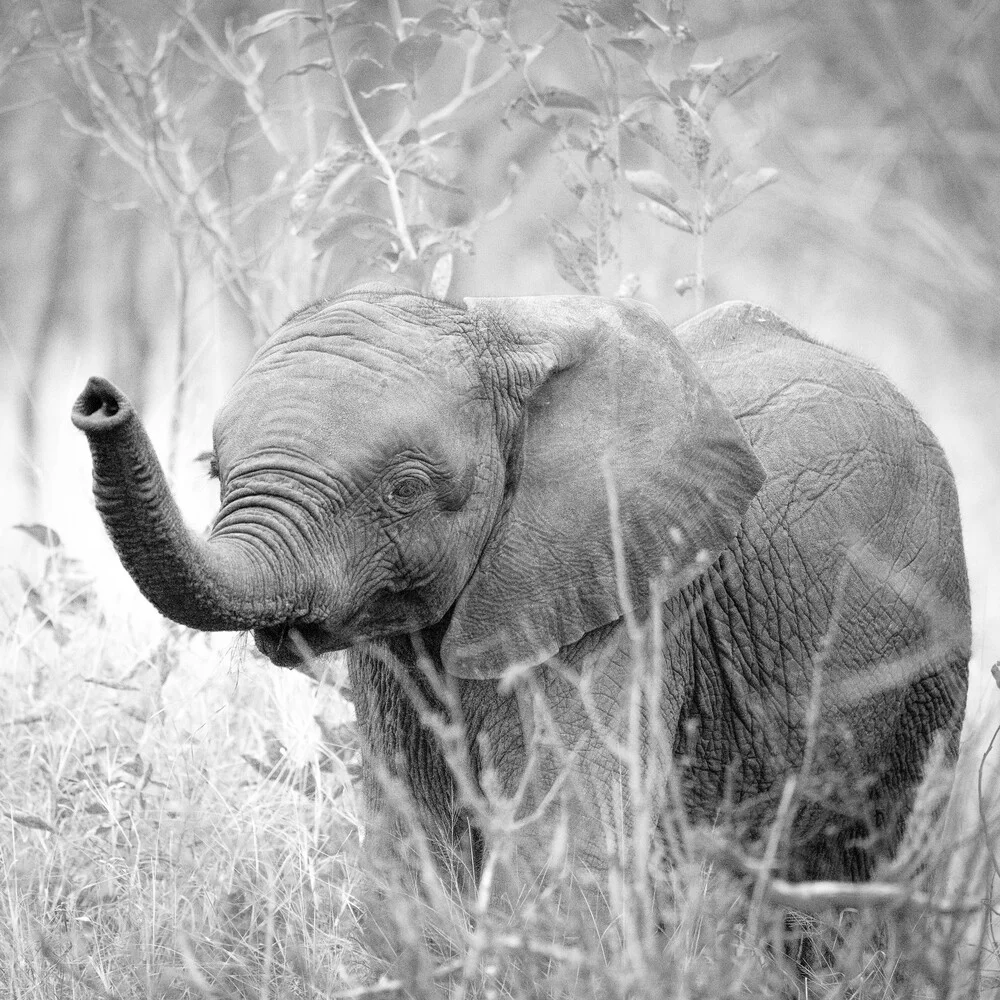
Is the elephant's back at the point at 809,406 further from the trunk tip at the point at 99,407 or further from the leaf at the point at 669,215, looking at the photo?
the trunk tip at the point at 99,407

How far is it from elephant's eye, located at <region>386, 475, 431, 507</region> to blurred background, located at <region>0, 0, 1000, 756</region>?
34.2 inches

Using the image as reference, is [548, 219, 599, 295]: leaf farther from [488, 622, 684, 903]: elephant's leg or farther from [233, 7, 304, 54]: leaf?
[488, 622, 684, 903]: elephant's leg

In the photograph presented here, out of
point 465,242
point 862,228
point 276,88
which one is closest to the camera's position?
point 862,228

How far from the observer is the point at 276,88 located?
45.2 ft

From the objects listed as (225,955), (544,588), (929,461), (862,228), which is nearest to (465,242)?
(929,461)

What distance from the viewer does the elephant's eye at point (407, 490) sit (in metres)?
3.29

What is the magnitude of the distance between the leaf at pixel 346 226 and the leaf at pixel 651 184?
72 centimetres

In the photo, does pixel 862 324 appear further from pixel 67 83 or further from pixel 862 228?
pixel 862 228

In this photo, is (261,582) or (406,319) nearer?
(261,582)

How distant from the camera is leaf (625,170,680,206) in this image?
4.90 metres

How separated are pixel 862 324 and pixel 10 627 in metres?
10.1

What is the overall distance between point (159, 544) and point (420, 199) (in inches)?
114

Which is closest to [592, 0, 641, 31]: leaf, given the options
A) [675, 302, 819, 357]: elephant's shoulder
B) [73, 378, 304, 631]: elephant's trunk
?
[675, 302, 819, 357]: elephant's shoulder

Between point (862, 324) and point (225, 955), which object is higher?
point (862, 324)
